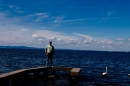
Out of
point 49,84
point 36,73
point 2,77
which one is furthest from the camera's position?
point 36,73

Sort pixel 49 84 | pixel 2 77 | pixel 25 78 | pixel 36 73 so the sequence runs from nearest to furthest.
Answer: pixel 2 77 < pixel 49 84 < pixel 25 78 < pixel 36 73

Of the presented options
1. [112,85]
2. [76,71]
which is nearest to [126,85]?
[112,85]

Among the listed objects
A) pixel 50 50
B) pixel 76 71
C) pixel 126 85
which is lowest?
pixel 126 85

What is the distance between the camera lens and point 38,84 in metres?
16.8

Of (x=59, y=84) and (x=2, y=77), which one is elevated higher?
(x=2, y=77)

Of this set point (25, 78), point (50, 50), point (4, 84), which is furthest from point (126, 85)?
point (4, 84)

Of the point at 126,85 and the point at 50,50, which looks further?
the point at 50,50

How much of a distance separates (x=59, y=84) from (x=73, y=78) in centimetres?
245

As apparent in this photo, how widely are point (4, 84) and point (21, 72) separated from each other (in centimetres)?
335

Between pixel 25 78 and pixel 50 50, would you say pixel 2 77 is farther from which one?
pixel 50 50

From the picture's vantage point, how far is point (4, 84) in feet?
45.7

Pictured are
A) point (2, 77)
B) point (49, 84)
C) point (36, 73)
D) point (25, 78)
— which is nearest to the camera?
point (2, 77)

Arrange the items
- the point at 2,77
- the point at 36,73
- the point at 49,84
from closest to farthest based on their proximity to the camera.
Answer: the point at 2,77 < the point at 49,84 < the point at 36,73

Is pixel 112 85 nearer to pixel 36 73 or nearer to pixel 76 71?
pixel 76 71
